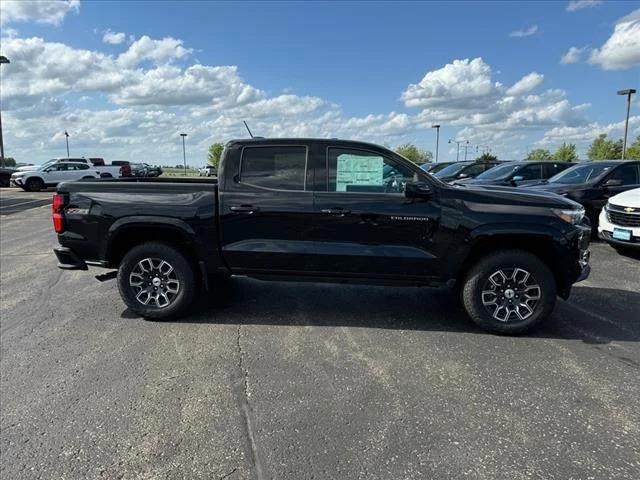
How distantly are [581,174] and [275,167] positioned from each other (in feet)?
26.8

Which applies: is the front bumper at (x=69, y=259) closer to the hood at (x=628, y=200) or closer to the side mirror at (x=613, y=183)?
the hood at (x=628, y=200)

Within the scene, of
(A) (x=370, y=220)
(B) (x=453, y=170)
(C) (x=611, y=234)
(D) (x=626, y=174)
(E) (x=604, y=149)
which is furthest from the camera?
(E) (x=604, y=149)

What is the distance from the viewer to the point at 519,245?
4770 mm

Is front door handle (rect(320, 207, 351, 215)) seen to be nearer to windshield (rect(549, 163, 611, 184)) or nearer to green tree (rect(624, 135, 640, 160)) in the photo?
windshield (rect(549, 163, 611, 184))

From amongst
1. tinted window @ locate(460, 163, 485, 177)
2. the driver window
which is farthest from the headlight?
tinted window @ locate(460, 163, 485, 177)

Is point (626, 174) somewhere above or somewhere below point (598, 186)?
above

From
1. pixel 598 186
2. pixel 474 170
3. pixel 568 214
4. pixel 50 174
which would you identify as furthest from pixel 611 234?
pixel 50 174

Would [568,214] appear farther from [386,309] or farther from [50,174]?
[50,174]

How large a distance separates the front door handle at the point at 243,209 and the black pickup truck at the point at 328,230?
0.01 metres

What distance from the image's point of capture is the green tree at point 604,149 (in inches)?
2336

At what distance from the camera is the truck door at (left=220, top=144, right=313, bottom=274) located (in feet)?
15.8

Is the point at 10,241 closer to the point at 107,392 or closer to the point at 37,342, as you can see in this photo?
the point at 37,342

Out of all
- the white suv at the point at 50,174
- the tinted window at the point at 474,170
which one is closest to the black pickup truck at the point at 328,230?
the tinted window at the point at 474,170

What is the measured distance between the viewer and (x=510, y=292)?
183 inches
